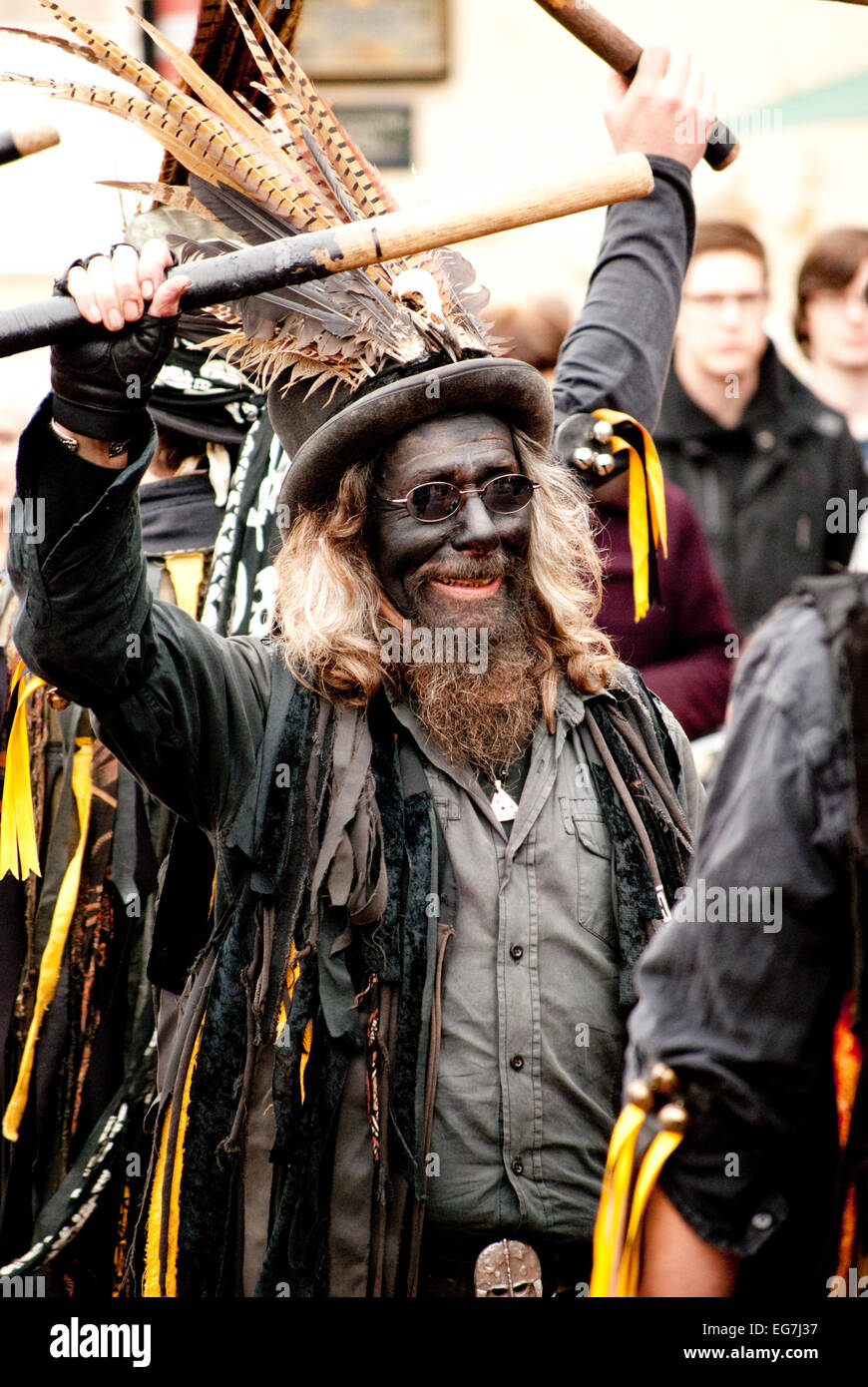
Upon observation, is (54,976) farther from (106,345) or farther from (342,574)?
(106,345)

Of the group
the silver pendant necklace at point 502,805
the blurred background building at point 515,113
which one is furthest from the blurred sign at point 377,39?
the silver pendant necklace at point 502,805

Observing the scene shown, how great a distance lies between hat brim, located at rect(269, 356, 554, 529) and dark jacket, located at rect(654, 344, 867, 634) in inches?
97.2

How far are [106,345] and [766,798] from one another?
1134mm

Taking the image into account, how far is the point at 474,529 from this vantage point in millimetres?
2797

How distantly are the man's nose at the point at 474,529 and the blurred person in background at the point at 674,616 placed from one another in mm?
1432

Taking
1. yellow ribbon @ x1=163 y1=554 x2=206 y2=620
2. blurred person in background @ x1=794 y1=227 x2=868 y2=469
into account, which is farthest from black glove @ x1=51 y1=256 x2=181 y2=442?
blurred person in background @ x1=794 y1=227 x2=868 y2=469

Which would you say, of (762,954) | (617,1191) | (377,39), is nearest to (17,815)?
(617,1191)

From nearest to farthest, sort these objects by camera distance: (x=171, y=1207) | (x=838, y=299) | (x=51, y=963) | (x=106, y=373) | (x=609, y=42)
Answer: (x=106, y=373) < (x=171, y=1207) < (x=609, y=42) < (x=51, y=963) < (x=838, y=299)

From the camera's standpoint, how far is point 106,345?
225 centimetres

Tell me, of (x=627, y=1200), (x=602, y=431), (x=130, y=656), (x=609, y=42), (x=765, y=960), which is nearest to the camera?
(x=765, y=960)

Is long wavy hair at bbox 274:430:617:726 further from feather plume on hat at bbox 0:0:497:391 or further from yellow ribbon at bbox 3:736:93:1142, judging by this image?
yellow ribbon at bbox 3:736:93:1142

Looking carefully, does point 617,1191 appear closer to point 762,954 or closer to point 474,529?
point 762,954

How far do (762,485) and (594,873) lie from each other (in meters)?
2.87

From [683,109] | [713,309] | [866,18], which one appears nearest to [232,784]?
[683,109]
